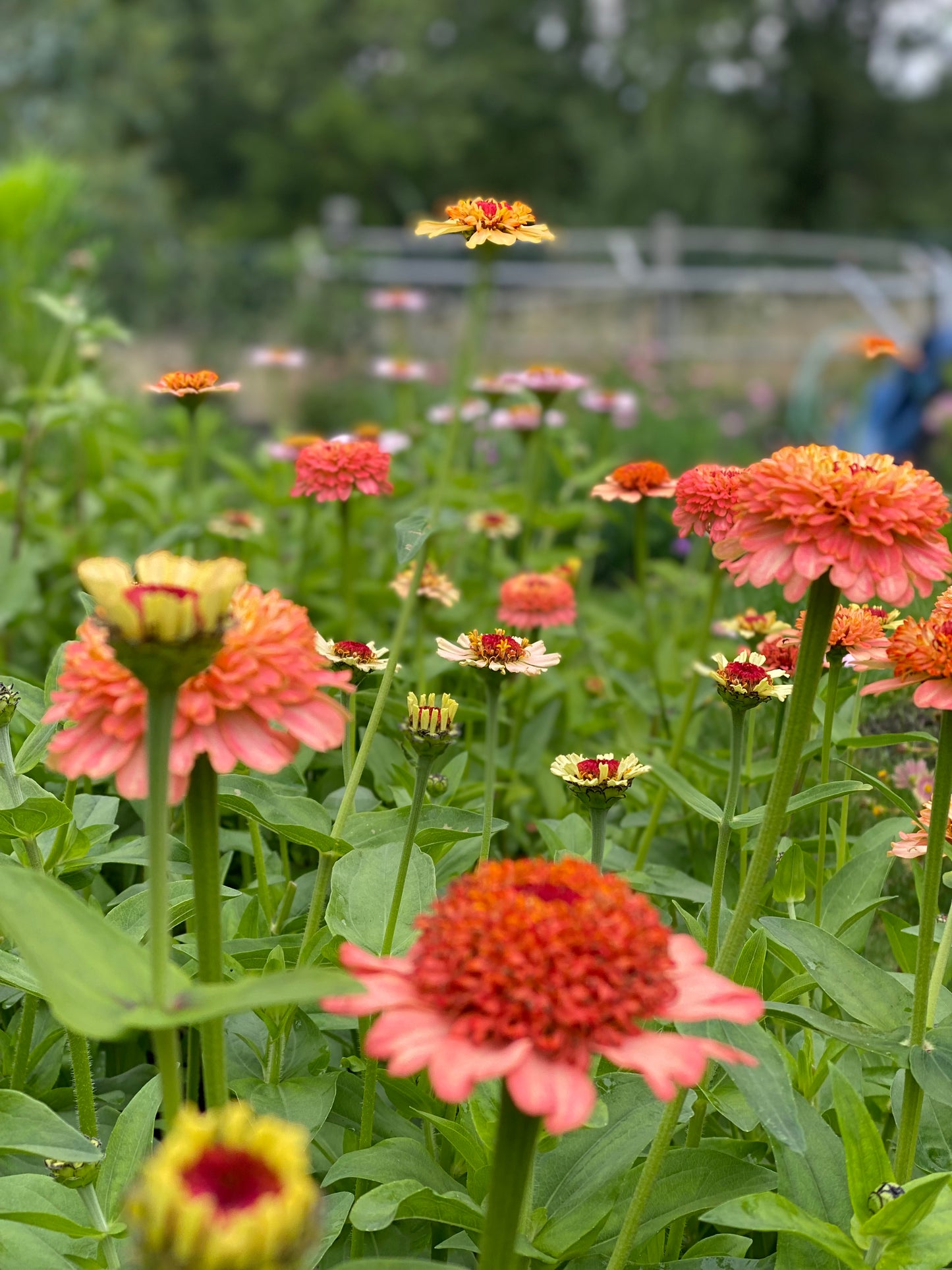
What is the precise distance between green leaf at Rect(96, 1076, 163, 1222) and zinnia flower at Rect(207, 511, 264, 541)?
1077 mm

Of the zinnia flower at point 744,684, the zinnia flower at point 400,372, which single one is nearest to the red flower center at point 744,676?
the zinnia flower at point 744,684

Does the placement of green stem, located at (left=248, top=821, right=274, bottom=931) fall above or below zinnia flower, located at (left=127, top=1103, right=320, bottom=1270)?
below

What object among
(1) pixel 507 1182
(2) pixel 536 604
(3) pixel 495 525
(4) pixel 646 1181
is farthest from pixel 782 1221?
(3) pixel 495 525

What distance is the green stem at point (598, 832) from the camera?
0.83 metres

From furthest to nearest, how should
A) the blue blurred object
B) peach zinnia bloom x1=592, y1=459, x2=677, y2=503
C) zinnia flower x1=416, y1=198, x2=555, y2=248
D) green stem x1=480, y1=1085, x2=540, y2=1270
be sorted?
the blue blurred object < peach zinnia bloom x1=592, y1=459, x2=677, y2=503 < zinnia flower x1=416, y1=198, x2=555, y2=248 < green stem x1=480, y1=1085, x2=540, y2=1270

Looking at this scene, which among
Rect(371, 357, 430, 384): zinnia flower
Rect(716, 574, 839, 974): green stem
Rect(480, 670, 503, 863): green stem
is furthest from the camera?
Rect(371, 357, 430, 384): zinnia flower

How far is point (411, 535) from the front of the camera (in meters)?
0.76

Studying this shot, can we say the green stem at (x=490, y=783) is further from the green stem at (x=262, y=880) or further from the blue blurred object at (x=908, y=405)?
the blue blurred object at (x=908, y=405)

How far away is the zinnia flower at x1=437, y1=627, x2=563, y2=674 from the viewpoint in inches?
36.1

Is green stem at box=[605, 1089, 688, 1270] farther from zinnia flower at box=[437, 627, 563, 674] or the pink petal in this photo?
zinnia flower at box=[437, 627, 563, 674]

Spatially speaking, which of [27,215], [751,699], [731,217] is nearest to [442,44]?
[731,217]

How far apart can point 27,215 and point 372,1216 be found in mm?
2373

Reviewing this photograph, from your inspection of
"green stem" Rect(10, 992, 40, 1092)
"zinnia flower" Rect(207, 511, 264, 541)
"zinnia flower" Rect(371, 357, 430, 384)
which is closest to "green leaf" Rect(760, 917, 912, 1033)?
"green stem" Rect(10, 992, 40, 1092)

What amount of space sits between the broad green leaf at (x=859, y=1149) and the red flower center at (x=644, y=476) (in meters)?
0.77
